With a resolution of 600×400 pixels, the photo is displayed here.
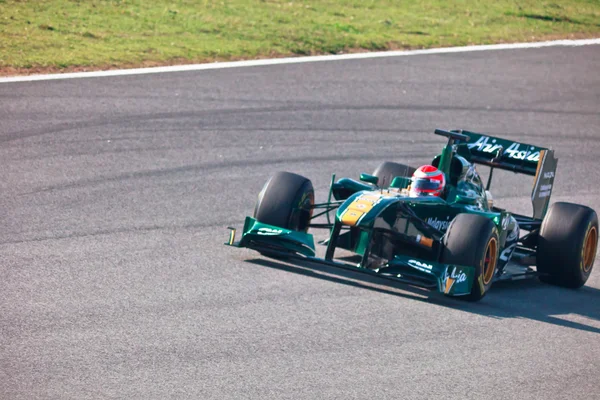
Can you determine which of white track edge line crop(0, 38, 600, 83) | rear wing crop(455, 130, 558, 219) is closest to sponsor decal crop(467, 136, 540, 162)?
rear wing crop(455, 130, 558, 219)

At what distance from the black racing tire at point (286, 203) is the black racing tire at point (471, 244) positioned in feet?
5.55

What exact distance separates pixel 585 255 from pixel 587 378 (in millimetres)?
3230

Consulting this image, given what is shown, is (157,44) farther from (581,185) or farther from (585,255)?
(585,255)

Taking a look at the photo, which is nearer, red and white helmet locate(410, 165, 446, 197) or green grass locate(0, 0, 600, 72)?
red and white helmet locate(410, 165, 446, 197)

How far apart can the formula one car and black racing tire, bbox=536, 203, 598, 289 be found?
0.04 ft

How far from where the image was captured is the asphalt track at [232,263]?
730cm

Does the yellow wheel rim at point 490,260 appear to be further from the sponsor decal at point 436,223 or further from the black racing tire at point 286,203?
the black racing tire at point 286,203

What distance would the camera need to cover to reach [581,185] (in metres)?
15.4

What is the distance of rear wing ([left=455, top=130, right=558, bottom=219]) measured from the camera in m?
11.4

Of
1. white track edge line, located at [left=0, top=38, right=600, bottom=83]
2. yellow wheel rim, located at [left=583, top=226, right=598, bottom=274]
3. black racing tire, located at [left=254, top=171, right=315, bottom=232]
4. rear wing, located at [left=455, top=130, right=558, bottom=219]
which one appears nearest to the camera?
black racing tire, located at [left=254, top=171, right=315, bottom=232]

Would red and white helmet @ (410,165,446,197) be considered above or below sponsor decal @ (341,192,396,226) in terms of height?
above

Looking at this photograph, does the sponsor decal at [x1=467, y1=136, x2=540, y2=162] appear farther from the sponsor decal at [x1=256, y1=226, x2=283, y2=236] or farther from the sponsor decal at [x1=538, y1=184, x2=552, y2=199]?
the sponsor decal at [x1=256, y1=226, x2=283, y2=236]

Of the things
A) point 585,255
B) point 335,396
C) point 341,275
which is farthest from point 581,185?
point 335,396

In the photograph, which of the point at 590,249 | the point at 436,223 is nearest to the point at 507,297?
the point at 436,223
